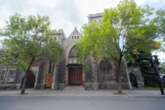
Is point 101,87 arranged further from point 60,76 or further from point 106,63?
point 60,76

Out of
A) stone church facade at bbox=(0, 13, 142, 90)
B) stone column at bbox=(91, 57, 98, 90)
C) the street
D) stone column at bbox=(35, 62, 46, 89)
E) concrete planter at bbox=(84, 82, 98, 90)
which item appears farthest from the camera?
stone column at bbox=(35, 62, 46, 89)

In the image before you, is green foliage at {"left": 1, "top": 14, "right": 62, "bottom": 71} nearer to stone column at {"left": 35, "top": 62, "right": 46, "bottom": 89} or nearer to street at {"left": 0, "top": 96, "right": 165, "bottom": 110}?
stone column at {"left": 35, "top": 62, "right": 46, "bottom": 89}

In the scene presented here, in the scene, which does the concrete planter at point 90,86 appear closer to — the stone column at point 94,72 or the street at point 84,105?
the stone column at point 94,72

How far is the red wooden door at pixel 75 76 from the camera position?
27266mm

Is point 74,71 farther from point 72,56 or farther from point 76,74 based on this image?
point 72,56

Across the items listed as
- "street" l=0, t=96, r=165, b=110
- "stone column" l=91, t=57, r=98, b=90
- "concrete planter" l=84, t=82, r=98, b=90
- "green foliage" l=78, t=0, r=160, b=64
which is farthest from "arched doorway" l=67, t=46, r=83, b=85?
"street" l=0, t=96, r=165, b=110

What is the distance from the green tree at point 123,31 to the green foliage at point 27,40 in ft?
15.6

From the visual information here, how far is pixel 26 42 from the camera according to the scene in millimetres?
19391

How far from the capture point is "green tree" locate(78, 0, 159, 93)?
1753 centimetres

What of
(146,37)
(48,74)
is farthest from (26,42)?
(146,37)

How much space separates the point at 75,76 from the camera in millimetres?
27438

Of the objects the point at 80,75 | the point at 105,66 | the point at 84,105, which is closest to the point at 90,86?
the point at 80,75

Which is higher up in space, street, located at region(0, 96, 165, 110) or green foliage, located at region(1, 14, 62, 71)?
green foliage, located at region(1, 14, 62, 71)

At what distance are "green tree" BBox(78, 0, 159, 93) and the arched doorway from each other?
8924 millimetres
